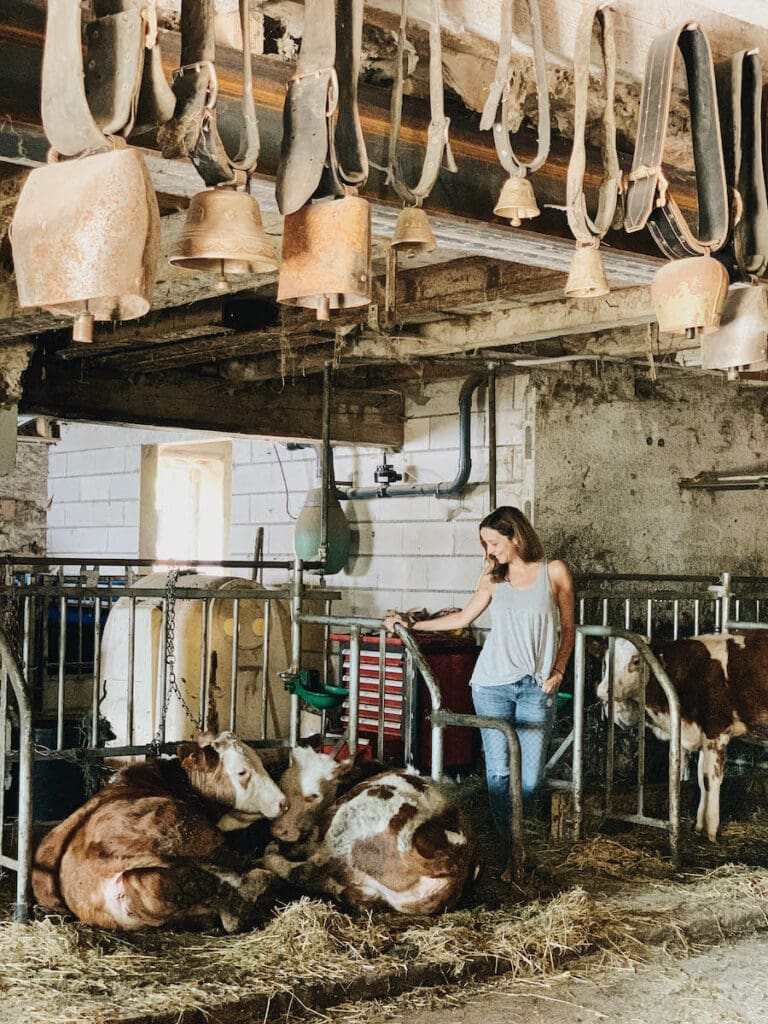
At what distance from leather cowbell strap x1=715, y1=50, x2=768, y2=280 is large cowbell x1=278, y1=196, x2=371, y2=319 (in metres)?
1.32

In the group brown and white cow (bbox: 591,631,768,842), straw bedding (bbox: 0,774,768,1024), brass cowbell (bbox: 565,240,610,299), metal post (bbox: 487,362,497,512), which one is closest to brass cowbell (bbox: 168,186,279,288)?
brass cowbell (bbox: 565,240,610,299)

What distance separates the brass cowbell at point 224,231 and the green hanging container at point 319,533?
6542 millimetres

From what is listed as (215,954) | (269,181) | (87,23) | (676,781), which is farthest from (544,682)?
(87,23)

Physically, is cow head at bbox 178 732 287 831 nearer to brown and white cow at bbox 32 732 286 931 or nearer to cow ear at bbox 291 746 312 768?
brown and white cow at bbox 32 732 286 931

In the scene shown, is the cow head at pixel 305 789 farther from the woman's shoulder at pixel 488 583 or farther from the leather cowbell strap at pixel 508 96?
the leather cowbell strap at pixel 508 96

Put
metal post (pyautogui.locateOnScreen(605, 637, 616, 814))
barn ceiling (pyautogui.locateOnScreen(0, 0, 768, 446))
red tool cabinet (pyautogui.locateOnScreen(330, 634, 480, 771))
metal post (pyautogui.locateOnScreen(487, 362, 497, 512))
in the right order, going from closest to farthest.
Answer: barn ceiling (pyautogui.locateOnScreen(0, 0, 768, 446))
metal post (pyautogui.locateOnScreen(605, 637, 616, 814))
red tool cabinet (pyautogui.locateOnScreen(330, 634, 480, 771))
metal post (pyautogui.locateOnScreen(487, 362, 497, 512))

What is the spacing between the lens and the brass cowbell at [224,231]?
2.45 m

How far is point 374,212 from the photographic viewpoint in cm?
359

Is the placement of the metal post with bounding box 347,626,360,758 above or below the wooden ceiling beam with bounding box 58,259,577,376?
below

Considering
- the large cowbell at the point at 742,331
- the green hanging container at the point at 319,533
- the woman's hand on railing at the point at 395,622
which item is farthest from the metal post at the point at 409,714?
the green hanging container at the point at 319,533

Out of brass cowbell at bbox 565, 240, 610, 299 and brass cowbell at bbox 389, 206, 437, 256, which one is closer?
brass cowbell at bbox 389, 206, 437, 256

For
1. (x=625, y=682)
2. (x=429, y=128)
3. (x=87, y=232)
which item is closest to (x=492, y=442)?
(x=625, y=682)

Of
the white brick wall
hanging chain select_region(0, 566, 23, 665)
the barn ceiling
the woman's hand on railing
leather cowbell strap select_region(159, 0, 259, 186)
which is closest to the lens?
leather cowbell strap select_region(159, 0, 259, 186)

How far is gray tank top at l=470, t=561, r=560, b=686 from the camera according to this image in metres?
5.77
